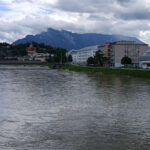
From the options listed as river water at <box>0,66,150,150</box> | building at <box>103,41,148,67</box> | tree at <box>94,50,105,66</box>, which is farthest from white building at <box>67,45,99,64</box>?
river water at <box>0,66,150,150</box>

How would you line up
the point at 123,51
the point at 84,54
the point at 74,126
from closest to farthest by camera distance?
the point at 74,126 → the point at 123,51 → the point at 84,54

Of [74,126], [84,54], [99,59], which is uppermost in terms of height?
[84,54]

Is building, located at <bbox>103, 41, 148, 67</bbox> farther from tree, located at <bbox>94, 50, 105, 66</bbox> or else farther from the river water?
the river water

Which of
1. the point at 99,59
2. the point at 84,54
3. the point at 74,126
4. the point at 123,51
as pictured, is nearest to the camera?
the point at 74,126

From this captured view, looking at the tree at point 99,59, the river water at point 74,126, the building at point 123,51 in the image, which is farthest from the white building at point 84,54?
the river water at point 74,126

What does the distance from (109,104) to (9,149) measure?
1029 cm

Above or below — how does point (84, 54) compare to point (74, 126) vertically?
above

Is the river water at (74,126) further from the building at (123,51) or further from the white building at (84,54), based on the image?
the white building at (84,54)

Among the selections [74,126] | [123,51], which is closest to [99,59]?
[123,51]

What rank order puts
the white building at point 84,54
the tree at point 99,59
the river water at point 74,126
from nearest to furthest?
the river water at point 74,126
the tree at point 99,59
the white building at point 84,54

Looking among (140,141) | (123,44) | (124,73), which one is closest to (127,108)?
(140,141)

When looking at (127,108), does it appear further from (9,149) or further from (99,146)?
(9,149)

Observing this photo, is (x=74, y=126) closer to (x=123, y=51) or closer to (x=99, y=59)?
(x=99, y=59)

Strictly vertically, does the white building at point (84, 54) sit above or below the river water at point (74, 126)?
above
